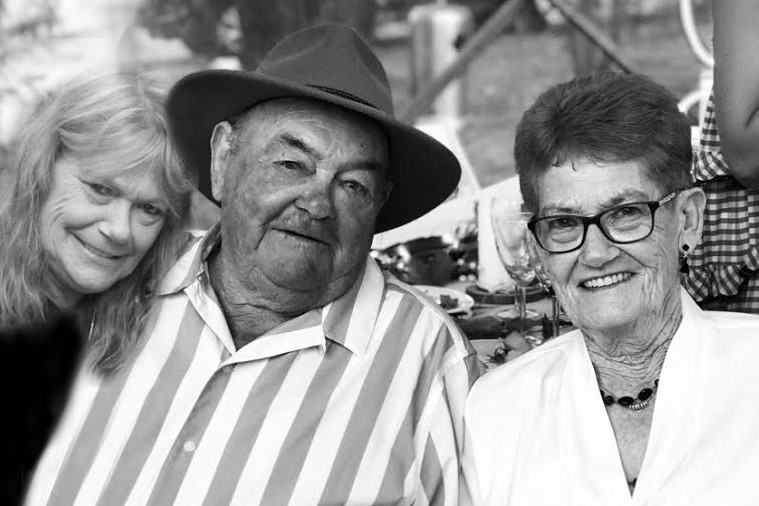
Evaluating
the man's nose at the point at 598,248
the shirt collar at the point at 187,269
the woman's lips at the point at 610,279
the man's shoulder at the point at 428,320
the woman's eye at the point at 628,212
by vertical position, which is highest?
the woman's eye at the point at 628,212

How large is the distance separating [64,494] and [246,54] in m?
4.00

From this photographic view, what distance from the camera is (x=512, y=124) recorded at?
800 cm

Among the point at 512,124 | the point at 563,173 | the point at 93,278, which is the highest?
the point at 563,173

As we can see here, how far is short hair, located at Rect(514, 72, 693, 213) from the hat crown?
406 mm

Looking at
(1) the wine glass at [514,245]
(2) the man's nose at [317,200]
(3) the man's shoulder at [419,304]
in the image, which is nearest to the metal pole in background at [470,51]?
(1) the wine glass at [514,245]

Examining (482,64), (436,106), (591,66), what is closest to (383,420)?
(591,66)

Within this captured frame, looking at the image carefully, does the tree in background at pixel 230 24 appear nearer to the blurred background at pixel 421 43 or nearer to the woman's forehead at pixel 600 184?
the blurred background at pixel 421 43

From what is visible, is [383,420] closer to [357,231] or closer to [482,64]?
[357,231]

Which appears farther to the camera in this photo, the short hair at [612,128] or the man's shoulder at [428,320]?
the man's shoulder at [428,320]

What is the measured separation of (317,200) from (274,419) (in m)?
0.47

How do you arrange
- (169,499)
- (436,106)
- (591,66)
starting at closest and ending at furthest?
(169,499) → (591,66) → (436,106)

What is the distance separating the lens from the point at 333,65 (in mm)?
2266

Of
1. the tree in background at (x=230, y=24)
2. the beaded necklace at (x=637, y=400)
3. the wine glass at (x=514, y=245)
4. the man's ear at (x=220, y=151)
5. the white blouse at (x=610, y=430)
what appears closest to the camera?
the white blouse at (x=610, y=430)

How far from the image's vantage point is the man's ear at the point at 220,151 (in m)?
2.33
